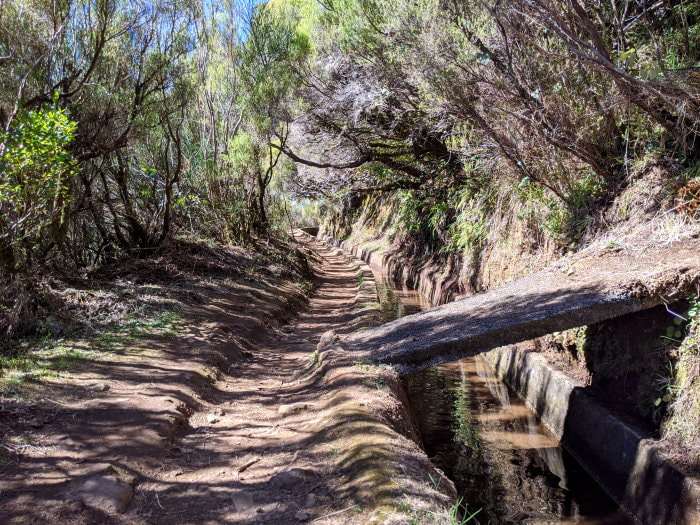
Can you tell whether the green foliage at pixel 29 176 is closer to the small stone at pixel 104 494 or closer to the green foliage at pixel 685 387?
the small stone at pixel 104 494

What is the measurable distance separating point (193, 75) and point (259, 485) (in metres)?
11.2

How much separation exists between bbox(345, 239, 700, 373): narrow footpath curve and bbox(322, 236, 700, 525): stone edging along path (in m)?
0.94

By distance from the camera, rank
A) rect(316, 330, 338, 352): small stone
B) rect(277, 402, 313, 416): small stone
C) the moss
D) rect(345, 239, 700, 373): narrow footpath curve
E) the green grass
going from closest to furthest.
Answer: the moss, rect(345, 239, 700, 373): narrow footpath curve, the green grass, rect(277, 402, 313, 416): small stone, rect(316, 330, 338, 352): small stone

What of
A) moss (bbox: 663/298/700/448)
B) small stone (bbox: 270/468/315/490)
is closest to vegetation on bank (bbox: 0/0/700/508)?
moss (bbox: 663/298/700/448)

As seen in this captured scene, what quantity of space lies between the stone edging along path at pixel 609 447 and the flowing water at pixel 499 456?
0.13m

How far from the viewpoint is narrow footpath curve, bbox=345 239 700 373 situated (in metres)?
5.12

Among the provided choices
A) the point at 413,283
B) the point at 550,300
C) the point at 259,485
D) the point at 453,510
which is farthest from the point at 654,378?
the point at 413,283

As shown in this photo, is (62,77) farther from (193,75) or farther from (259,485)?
(259,485)

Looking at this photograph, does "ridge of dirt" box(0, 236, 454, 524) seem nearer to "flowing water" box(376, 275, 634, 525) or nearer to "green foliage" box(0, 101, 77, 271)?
"flowing water" box(376, 275, 634, 525)

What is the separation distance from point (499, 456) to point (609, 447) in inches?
42.1

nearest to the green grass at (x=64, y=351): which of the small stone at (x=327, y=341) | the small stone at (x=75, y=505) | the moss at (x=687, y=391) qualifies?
the small stone at (x=75, y=505)

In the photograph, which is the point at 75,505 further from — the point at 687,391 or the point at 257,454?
the point at 687,391

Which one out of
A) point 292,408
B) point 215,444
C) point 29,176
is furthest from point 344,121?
point 215,444

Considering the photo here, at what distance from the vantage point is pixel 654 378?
16.8 ft
